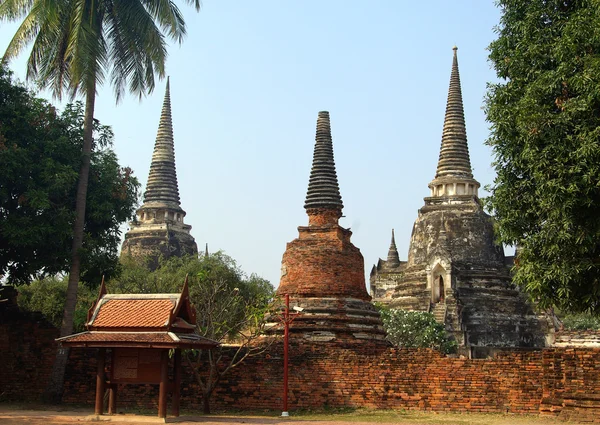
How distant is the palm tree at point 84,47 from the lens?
2139cm

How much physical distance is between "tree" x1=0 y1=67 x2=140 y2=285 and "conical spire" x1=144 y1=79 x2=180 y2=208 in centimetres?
2378

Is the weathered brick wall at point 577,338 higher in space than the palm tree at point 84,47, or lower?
lower

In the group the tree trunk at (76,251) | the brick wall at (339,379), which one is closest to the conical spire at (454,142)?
the brick wall at (339,379)

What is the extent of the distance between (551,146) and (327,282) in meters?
11.1

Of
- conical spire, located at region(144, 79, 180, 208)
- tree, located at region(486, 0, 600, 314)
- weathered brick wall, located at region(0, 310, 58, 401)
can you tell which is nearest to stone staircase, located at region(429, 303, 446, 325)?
conical spire, located at region(144, 79, 180, 208)

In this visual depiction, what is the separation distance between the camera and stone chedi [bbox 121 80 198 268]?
4641 cm

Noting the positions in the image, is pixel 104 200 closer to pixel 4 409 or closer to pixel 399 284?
pixel 4 409

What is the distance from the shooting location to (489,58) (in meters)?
17.3

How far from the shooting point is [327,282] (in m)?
25.1

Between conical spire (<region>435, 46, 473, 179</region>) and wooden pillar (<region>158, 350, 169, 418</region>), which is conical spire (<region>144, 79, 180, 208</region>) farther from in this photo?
wooden pillar (<region>158, 350, 169, 418</region>)

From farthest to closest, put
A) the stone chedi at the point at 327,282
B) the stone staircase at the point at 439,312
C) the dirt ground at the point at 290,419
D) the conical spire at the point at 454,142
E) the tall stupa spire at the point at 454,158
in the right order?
the conical spire at the point at 454,142 < the tall stupa spire at the point at 454,158 < the stone staircase at the point at 439,312 < the stone chedi at the point at 327,282 < the dirt ground at the point at 290,419

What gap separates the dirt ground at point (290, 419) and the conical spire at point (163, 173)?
28.1m

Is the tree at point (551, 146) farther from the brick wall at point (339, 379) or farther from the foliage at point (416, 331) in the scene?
the foliage at point (416, 331)

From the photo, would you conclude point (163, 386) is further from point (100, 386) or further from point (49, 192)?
point (49, 192)
